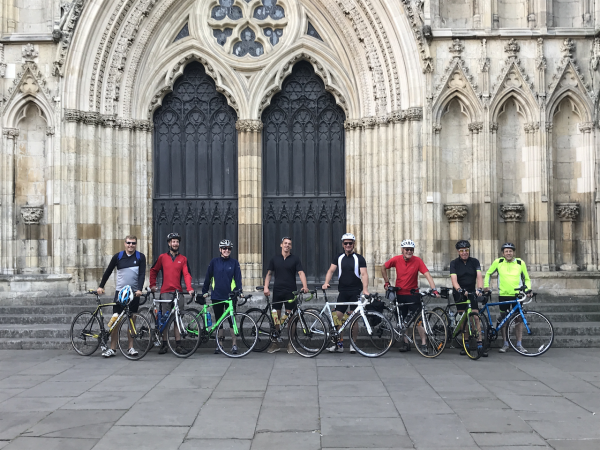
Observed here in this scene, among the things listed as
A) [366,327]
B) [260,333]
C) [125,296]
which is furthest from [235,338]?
[366,327]

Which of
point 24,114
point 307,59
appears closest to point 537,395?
point 307,59

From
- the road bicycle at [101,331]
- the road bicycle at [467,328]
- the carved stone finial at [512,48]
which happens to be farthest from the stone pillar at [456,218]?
the road bicycle at [101,331]

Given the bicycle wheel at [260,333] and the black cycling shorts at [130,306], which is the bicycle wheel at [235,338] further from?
the black cycling shorts at [130,306]

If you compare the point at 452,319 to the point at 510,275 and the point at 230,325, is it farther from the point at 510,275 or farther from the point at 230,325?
the point at 230,325

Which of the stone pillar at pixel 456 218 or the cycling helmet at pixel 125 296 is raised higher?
the stone pillar at pixel 456 218

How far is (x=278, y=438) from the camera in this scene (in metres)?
6.07

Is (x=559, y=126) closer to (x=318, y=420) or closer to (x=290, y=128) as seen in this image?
(x=290, y=128)

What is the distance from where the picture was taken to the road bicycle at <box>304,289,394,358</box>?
1066 cm

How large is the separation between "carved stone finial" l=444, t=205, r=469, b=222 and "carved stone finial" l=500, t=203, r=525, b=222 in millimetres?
817

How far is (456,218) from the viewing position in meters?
14.6

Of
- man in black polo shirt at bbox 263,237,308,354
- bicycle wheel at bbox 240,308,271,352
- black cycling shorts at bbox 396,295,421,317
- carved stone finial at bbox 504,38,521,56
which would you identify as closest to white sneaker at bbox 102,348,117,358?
bicycle wheel at bbox 240,308,271,352

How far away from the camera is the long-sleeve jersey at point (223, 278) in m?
11.1

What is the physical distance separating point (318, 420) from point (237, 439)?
→ 39.0 inches

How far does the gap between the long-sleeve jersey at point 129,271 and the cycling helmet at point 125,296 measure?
12cm
